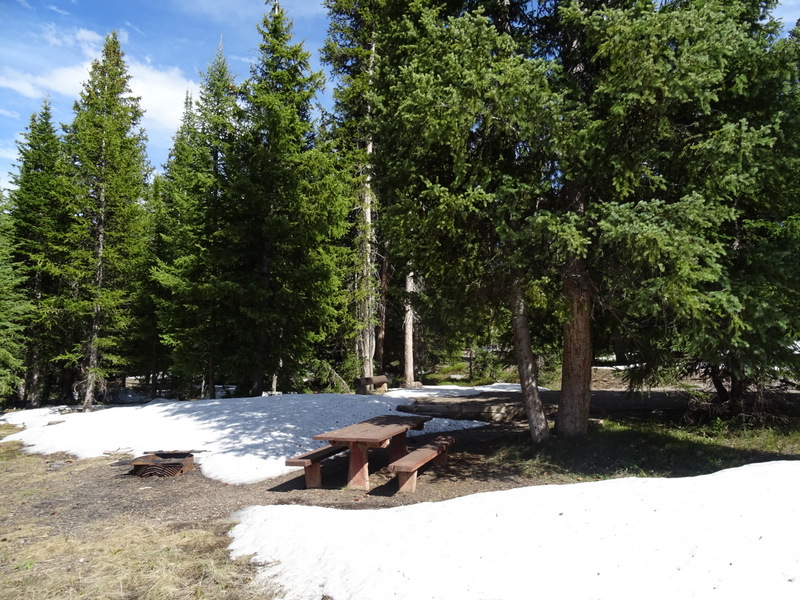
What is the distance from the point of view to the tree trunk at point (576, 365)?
28.6 ft

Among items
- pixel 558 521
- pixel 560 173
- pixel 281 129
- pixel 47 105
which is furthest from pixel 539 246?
pixel 47 105

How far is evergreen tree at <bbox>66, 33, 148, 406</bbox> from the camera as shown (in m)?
18.8

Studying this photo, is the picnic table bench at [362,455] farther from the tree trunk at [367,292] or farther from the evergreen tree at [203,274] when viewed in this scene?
the tree trunk at [367,292]

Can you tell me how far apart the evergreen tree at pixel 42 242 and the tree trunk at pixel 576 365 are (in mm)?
18539

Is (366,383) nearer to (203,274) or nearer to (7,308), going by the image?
(203,274)

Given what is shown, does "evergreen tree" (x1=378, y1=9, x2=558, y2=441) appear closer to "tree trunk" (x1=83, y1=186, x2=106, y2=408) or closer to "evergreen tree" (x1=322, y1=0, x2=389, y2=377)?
"evergreen tree" (x1=322, y1=0, x2=389, y2=377)

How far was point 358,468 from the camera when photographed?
25.9ft

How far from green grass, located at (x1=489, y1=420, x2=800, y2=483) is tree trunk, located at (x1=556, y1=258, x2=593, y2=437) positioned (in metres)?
0.35

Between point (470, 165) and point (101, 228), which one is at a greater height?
point (101, 228)

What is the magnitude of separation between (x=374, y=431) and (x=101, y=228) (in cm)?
1620

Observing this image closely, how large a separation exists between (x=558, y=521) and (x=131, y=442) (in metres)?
10.2

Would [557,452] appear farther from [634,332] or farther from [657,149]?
[657,149]

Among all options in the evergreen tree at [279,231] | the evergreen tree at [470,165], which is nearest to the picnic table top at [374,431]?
the evergreen tree at [470,165]

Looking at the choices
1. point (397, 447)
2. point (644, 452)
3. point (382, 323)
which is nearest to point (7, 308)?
point (382, 323)
